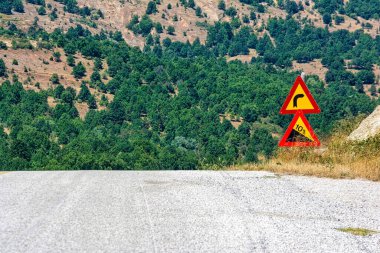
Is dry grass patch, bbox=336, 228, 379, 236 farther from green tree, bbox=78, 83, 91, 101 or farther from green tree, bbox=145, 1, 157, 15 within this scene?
green tree, bbox=145, 1, 157, 15

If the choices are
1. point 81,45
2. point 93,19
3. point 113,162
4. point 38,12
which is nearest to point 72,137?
point 113,162

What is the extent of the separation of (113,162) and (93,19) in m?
135

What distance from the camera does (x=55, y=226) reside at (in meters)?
8.71

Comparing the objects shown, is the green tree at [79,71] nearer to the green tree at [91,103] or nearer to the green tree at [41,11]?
the green tree at [91,103]

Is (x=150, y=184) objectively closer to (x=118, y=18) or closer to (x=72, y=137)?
(x=72, y=137)

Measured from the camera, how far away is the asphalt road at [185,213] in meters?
8.03

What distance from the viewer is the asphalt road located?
8.03m

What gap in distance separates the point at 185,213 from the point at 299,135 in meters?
6.61

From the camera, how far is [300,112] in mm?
15508

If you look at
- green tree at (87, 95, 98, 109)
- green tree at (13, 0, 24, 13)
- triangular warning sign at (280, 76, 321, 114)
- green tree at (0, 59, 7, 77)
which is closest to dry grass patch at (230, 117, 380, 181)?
triangular warning sign at (280, 76, 321, 114)

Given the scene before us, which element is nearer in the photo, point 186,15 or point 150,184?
point 150,184

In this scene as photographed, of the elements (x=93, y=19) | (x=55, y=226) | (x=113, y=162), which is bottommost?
(x=93, y=19)

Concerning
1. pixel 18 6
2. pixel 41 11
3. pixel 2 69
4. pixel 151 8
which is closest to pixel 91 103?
pixel 2 69

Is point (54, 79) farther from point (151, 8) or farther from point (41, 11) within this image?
point (151, 8)
